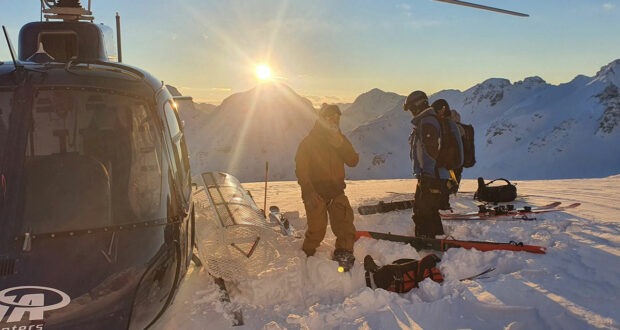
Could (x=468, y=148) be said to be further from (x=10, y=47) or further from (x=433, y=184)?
(x=10, y=47)

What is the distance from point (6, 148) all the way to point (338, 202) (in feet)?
12.3

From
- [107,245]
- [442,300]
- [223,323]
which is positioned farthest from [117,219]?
[442,300]

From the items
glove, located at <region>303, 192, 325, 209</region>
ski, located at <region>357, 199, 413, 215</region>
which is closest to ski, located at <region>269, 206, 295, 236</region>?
glove, located at <region>303, 192, 325, 209</region>

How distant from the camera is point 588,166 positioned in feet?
238

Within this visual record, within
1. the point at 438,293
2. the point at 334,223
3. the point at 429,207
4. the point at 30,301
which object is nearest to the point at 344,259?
the point at 334,223

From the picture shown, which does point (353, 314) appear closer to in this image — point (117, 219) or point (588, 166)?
point (117, 219)

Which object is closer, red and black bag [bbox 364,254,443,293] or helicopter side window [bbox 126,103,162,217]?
helicopter side window [bbox 126,103,162,217]

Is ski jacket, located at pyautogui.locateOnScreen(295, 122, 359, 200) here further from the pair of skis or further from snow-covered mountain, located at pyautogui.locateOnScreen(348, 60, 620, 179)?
snow-covered mountain, located at pyautogui.locateOnScreen(348, 60, 620, 179)

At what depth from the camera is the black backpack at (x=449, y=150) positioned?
6574 mm

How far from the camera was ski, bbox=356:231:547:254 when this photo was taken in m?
5.42

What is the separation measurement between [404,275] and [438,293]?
1.31 feet

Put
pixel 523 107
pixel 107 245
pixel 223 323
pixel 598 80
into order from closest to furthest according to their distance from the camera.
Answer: pixel 107 245 → pixel 223 323 → pixel 598 80 → pixel 523 107

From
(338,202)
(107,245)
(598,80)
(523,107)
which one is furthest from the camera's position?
(523,107)

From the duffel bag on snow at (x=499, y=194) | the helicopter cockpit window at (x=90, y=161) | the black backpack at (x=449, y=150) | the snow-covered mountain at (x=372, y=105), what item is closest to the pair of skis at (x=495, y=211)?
Result: the duffel bag on snow at (x=499, y=194)
